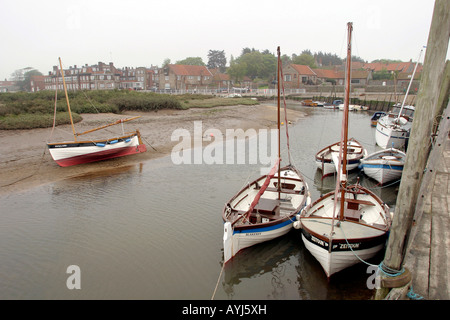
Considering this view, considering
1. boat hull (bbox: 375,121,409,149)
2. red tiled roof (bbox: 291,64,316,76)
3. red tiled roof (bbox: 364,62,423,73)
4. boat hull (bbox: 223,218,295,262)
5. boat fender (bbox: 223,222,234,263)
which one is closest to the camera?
boat fender (bbox: 223,222,234,263)

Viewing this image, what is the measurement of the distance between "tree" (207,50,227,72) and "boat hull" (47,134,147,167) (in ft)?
488

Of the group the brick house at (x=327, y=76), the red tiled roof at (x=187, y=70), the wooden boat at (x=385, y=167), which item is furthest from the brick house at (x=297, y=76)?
the wooden boat at (x=385, y=167)

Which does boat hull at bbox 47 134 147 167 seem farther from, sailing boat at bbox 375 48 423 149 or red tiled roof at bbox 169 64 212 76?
red tiled roof at bbox 169 64 212 76

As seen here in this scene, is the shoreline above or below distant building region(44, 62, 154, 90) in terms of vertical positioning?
below

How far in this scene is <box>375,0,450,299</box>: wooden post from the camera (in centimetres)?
608

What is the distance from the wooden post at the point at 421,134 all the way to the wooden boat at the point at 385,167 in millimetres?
12002

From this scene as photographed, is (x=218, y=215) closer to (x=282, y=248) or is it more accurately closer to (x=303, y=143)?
(x=282, y=248)

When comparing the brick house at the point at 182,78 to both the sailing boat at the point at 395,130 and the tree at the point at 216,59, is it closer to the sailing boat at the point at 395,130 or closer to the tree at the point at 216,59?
the tree at the point at 216,59

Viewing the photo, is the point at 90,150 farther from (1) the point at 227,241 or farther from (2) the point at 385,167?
(2) the point at 385,167

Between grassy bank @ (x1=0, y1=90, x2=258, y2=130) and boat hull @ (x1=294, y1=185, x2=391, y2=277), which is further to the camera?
grassy bank @ (x1=0, y1=90, x2=258, y2=130)

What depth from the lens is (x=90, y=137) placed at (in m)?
27.9

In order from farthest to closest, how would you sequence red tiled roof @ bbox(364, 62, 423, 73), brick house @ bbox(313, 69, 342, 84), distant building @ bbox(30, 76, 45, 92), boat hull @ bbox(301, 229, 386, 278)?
1. distant building @ bbox(30, 76, 45, 92)
2. brick house @ bbox(313, 69, 342, 84)
3. red tiled roof @ bbox(364, 62, 423, 73)
4. boat hull @ bbox(301, 229, 386, 278)

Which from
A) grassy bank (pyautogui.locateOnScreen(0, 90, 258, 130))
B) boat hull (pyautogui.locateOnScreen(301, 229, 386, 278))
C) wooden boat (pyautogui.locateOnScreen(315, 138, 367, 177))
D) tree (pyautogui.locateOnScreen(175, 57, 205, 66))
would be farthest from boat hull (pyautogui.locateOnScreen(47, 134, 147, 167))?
tree (pyautogui.locateOnScreen(175, 57, 205, 66))

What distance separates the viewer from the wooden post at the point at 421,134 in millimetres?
6082
